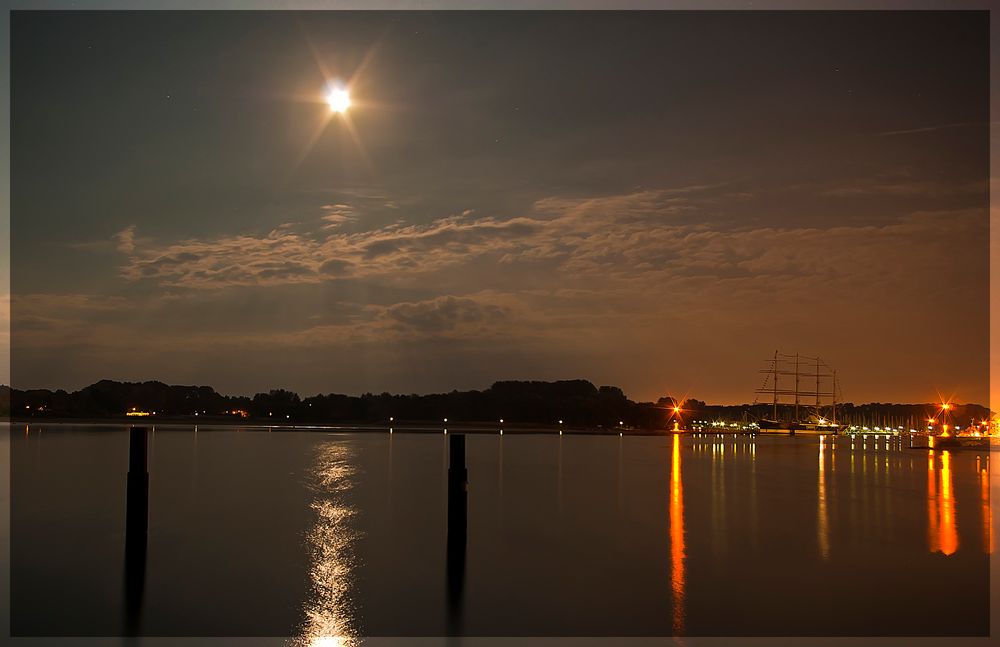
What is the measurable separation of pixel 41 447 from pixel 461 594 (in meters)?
63.8

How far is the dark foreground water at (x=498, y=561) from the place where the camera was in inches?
569

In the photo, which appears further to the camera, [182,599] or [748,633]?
[182,599]

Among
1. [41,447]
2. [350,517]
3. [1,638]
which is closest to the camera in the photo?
[1,638]

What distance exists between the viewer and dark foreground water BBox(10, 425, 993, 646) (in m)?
14.4

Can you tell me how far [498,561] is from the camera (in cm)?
1975

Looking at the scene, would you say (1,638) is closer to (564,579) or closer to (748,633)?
(564,579)

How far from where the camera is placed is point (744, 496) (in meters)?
37.1

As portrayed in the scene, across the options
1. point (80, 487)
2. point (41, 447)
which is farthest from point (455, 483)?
point (41, 447)

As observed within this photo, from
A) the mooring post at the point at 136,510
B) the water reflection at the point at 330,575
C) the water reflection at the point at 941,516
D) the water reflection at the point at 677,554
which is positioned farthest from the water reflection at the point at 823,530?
the mooring post at the point at 136,510

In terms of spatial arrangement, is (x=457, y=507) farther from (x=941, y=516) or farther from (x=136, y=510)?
(x=941, y=516)

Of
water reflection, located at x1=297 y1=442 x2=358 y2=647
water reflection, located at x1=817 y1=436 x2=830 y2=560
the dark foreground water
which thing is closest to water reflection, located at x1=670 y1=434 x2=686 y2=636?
the dark foreground water

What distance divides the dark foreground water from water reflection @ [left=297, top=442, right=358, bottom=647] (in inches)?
2.7

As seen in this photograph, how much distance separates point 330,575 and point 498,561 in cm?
402

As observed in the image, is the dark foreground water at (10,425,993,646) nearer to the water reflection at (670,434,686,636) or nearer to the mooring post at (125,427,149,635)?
the water reflection at (670,434,686,636)
